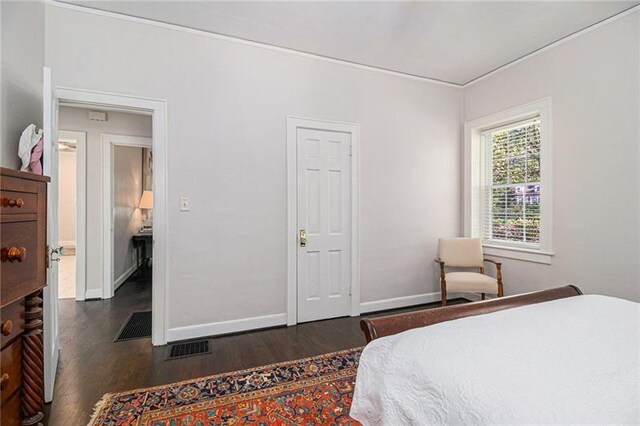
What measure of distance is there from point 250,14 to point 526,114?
9.53ft

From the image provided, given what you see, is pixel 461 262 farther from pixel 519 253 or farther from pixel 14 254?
pixel 14 254

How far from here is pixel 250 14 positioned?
268 cm

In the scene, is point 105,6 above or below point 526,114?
above

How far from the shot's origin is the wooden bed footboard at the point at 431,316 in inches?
55.2

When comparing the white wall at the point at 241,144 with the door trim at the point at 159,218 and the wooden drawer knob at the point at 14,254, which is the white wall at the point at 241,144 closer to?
the door trim at the point at 159,218

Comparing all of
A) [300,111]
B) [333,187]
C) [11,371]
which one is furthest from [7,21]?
[333,187]

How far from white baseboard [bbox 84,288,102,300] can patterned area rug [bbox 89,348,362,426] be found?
2.63 m

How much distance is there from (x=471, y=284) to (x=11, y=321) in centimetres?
351

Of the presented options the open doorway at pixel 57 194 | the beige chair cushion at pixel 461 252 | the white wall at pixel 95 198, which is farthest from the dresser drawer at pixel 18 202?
the beige chair cushion at pixel 461 252

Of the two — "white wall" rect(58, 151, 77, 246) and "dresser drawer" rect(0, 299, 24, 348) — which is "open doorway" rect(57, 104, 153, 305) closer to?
"dresser drawer" rect(0, 299, 24, 348)

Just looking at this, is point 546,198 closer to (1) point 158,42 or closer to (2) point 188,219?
(2) point 188,219

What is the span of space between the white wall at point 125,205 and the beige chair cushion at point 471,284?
14.4 ft

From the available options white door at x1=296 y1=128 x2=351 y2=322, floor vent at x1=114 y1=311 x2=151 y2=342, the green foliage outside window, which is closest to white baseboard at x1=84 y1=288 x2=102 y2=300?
floor vent at x1=114 y1=311 x2=151 y2=342

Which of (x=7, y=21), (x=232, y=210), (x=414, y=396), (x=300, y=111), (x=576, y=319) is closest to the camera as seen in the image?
(x=414, y=396)
